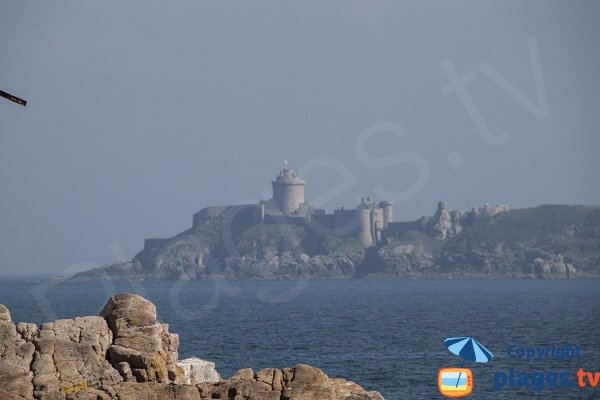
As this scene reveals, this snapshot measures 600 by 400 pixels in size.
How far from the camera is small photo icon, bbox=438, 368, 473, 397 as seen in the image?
44.5 m

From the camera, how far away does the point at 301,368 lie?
27656mm

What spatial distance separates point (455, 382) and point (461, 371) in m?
0.55

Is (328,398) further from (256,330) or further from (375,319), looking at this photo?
(375,319)

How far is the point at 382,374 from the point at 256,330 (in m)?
31.2

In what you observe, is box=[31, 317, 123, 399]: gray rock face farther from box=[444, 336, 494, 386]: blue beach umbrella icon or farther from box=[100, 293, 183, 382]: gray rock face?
box=[444, 336, 494, 386]: blue beach umbrella icon

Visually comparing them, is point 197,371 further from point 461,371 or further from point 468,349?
point 461,371

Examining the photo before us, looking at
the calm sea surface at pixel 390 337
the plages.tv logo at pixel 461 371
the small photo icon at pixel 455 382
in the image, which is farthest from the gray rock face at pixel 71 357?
the small photo icon at pixel 455 382

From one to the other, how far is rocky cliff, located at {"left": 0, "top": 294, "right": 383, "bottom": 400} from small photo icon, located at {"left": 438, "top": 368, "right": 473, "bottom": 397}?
15928 millimetres

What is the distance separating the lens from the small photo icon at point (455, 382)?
146ft

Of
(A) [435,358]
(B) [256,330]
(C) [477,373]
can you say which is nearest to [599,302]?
(B) [256,330]

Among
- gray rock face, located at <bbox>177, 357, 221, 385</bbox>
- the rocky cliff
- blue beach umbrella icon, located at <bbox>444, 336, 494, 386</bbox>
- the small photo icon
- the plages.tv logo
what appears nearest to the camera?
the rocky cliff

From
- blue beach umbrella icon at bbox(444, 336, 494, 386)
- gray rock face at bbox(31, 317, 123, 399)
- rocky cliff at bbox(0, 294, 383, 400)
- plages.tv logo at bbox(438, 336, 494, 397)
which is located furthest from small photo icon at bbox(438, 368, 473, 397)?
gray rock face at bbox(31, 317, 123, 399)

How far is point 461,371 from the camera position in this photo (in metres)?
47.7

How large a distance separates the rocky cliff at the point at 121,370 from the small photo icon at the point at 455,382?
15.9 metres
